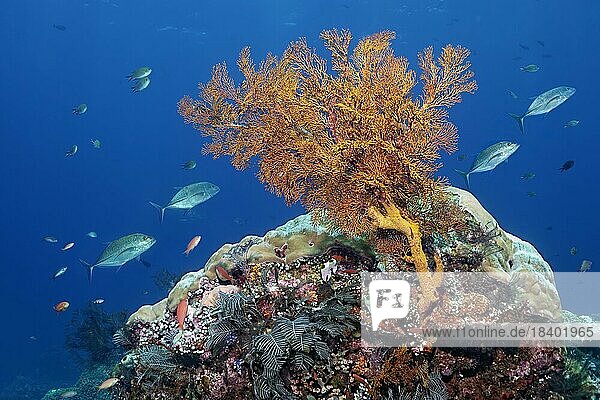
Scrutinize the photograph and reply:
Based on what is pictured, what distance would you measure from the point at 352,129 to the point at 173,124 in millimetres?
92903

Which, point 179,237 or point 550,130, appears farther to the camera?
point 550,130

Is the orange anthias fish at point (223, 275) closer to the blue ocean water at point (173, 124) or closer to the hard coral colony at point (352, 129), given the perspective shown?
the hard coral colony at point (352, 129)

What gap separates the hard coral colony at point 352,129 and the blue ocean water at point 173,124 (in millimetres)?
48537

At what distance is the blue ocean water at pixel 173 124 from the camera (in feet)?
197

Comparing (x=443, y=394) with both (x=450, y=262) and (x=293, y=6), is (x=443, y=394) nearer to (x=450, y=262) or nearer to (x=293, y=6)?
(x=450, y=262)

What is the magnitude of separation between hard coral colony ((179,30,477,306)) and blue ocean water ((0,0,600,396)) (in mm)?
48537

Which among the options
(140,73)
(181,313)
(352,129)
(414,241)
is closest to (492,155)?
(414,241)

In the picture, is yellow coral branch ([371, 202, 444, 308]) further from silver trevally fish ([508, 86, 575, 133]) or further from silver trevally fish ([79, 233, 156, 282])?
silver trevally fish ([508, 86, 575, 133])

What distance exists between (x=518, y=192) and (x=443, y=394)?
86.8 meters

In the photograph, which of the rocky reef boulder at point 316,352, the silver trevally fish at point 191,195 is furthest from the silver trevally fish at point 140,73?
the rocky reef boulder at point 316,352

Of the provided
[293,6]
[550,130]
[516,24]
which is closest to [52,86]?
[293,6]

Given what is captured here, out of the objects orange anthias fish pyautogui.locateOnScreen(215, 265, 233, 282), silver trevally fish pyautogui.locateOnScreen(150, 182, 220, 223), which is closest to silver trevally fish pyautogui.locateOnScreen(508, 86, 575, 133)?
silver trevally fish pyautogui.locateOnScreen(150, 182, 220, 223)

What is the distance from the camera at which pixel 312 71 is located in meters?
5.08

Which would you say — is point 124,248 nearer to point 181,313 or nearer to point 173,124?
point 181,313
